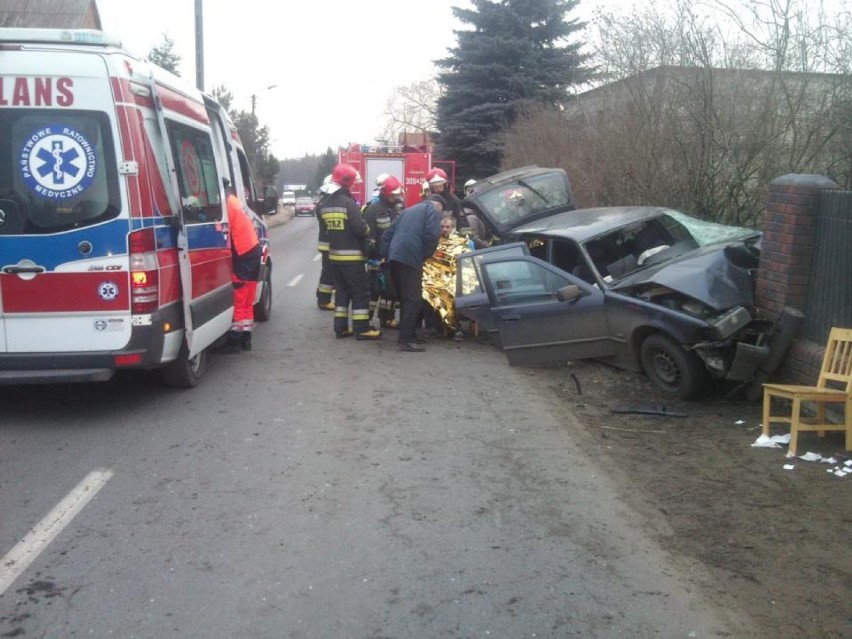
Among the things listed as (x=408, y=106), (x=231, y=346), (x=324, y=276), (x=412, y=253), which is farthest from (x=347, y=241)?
(x=408, y=106)

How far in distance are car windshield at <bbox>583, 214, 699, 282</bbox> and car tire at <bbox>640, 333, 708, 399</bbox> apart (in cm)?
94

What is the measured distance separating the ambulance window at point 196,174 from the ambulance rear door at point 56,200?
0.87m

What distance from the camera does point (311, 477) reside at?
532 cm

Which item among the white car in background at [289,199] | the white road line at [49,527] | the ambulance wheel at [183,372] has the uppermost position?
the ambulance wheel at [183,372]

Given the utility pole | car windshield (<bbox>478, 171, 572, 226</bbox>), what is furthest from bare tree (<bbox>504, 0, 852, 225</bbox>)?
the utility pole

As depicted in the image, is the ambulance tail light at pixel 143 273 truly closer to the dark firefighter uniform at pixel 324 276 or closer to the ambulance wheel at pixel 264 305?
the dark firefighter uniform at pixel 324 276

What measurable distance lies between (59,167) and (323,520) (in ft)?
10.8

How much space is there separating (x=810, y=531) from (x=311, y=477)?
115 inches

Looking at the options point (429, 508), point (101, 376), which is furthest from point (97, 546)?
point (101, 376)

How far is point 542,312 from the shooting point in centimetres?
801

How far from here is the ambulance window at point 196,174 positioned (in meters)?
7.00

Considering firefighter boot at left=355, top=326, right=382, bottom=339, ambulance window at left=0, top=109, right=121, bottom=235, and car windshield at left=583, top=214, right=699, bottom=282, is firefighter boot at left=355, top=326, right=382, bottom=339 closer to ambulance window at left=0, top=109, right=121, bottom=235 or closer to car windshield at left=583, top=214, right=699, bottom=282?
car windshield at left=583, top=214, right=699, bottom=282

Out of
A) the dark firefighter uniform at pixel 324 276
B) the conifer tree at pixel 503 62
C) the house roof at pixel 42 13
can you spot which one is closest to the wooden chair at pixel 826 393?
the dark firefighter uniform at pixel 324 276

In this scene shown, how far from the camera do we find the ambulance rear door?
5930 millimetres
